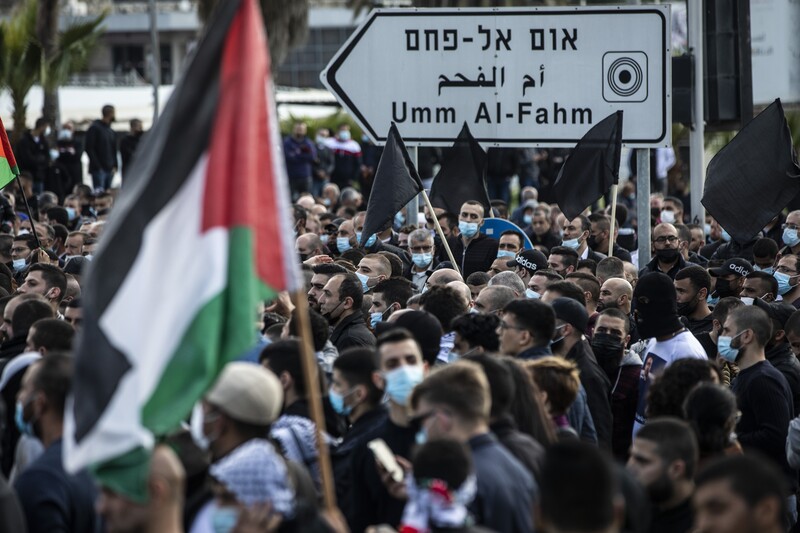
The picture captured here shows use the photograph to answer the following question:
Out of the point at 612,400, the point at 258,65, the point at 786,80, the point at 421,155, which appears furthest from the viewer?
the point at 421,155

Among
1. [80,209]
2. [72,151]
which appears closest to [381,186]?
[80,209]

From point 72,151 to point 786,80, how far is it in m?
13.4

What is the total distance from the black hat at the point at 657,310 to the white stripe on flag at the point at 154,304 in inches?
178

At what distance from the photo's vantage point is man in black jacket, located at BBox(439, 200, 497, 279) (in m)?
14.0

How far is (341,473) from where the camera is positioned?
6430 mm

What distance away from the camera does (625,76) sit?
12.3 meters

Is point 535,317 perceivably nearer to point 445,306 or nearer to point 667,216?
point 445,306

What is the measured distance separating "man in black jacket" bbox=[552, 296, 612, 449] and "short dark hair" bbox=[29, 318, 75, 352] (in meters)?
2.87

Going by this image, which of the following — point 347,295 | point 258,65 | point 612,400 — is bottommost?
point 612,400

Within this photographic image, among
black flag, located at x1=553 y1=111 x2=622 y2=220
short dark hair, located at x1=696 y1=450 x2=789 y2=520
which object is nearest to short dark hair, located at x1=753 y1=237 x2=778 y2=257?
black flag, located at x1=553 y1=111 x2=622 y2=220

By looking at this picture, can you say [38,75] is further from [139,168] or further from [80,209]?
[139,168]

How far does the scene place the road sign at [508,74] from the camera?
39.9ft

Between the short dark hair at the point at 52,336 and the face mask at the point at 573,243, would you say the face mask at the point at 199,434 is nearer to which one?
the short dark hair at the point at 52,336

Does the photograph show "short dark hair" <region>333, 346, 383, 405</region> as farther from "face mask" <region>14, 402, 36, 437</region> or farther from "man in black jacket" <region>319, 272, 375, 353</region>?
"man in black jacket" <region>319, 272, 375, 353</region>
